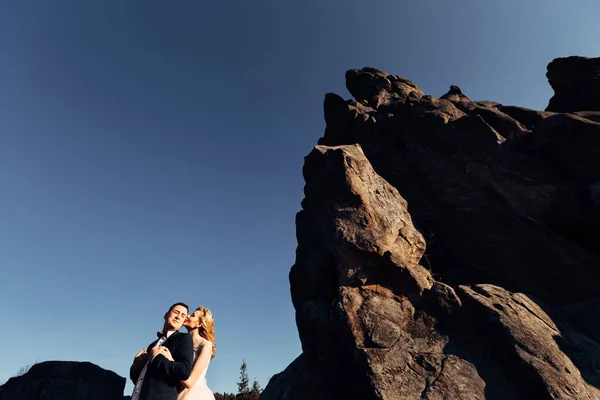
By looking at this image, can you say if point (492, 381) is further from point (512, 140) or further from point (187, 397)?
point (512, 140)

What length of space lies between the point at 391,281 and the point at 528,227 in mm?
10902

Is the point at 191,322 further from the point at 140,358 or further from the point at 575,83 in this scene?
the point at 575,83

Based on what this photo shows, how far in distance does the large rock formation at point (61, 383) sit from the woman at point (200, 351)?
42256mm

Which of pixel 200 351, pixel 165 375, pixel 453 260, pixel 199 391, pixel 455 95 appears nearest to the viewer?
pixel 165 375

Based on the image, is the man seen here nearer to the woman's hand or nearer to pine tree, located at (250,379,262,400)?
the woman's hand

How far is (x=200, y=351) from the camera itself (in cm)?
491

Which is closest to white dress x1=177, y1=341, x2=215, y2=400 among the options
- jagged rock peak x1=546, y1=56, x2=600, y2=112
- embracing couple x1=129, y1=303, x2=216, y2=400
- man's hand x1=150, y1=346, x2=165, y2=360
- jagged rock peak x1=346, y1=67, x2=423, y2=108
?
embracing couple x1=129, y1=303, x2=216, y2=400

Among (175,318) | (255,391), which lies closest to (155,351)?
(175,318)

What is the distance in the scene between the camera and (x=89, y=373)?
38.6 meters

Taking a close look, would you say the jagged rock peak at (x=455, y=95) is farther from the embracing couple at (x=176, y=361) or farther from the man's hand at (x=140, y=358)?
the man's hand at (x=140, y=358)

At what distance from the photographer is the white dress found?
4.57 m

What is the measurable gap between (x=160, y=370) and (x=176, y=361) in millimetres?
243

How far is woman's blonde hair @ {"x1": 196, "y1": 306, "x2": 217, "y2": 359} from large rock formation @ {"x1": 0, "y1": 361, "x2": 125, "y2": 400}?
4222cm

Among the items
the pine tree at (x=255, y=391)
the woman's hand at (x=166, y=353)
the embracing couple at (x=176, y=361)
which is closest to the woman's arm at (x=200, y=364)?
the embracing couple at (x=176, y=361)
